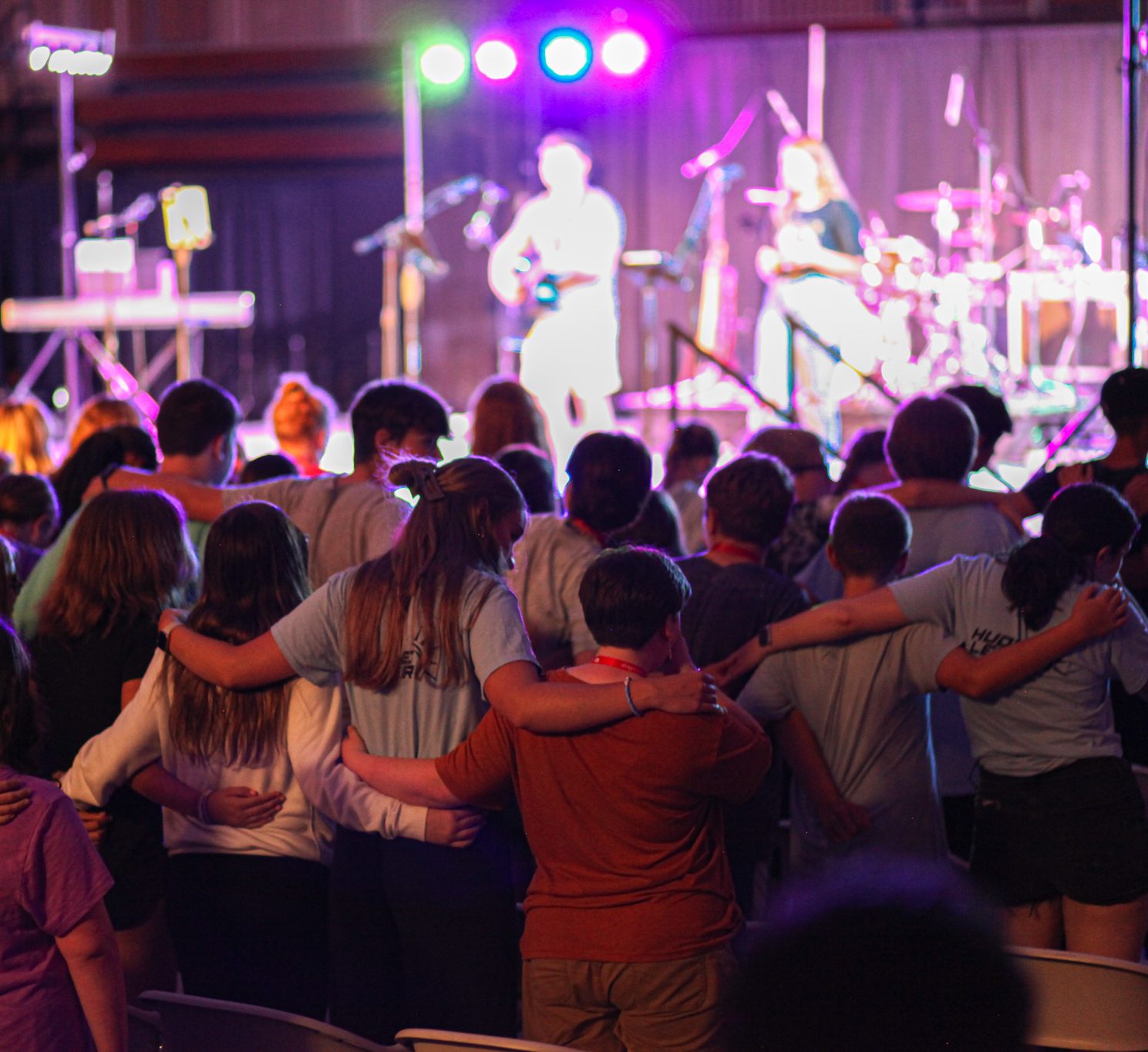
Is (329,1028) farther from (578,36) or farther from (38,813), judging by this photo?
(578,36)

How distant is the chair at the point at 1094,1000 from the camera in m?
1.65

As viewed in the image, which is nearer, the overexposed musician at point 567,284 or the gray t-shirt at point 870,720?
the gray t-shirt at point 870,720

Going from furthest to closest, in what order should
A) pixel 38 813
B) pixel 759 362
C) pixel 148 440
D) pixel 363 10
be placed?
pixel 363 10, pixel 759 362, pixel 148 440, pixel 38 813

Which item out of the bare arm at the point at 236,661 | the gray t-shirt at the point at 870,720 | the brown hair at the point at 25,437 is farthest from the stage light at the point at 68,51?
the gray t-shirt at the point at 870,720

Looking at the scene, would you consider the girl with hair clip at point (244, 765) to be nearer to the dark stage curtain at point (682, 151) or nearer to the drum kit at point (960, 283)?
the drum kit at point (960, 283)

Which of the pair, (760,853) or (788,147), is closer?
(760,853)

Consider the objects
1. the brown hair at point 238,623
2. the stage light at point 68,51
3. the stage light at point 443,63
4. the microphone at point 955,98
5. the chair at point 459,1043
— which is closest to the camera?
the chair at point 459,1043

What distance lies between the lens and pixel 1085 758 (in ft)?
7.76

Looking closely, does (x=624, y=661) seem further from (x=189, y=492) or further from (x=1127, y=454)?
(x=1127, y=454)

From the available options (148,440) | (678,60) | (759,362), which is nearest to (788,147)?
(759,362)

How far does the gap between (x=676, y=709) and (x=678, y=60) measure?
10.3 meters

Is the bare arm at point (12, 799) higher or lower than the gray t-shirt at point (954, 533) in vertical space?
lower

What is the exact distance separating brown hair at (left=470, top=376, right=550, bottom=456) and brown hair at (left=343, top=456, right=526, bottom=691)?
5.37ft

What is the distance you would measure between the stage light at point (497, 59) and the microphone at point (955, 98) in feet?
13.5
